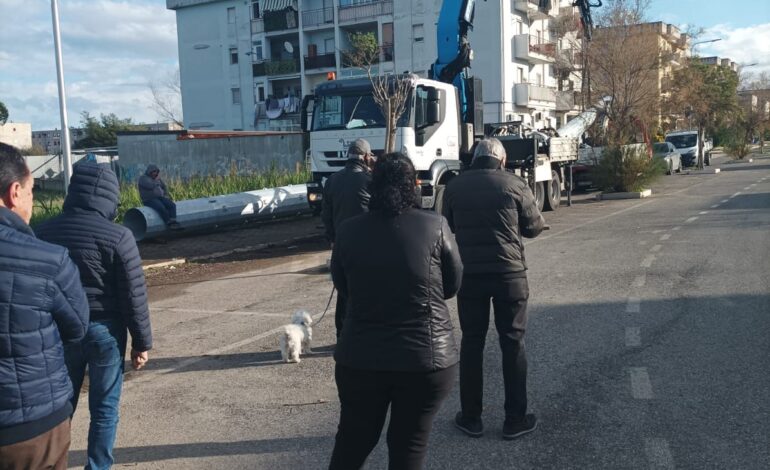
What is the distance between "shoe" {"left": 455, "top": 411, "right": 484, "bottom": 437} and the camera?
15.2 feet

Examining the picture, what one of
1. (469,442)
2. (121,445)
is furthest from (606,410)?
(121,445)

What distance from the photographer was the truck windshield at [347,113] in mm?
13625

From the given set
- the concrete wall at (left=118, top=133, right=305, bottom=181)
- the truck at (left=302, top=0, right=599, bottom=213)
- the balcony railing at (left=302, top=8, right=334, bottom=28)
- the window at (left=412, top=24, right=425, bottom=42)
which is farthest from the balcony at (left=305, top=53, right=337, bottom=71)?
the truck at (left=302, top=0, right=599, bottom=213)

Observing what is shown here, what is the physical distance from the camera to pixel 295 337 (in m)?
6.39

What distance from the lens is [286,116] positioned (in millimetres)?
51062

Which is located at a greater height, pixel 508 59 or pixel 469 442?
pixel 508 59

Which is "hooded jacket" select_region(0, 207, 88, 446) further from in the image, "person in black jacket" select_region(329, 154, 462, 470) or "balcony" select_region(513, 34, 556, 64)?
"balcony" select_region(513, 34, 556, 64)

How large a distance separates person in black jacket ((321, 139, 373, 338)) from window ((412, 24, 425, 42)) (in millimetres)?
41402

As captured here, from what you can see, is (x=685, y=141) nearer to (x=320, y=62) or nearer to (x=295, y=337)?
(x=320, y=62)

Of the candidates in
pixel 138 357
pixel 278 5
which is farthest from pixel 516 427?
pixel 278 5

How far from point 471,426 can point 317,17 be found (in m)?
48.3

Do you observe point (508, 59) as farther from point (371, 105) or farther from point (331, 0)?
point (371, 105)

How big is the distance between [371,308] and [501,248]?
1644 millimetres

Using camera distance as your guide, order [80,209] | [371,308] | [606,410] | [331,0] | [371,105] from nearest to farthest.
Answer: [371,308], [80,209], [606,410], [371,105], [331,0]
